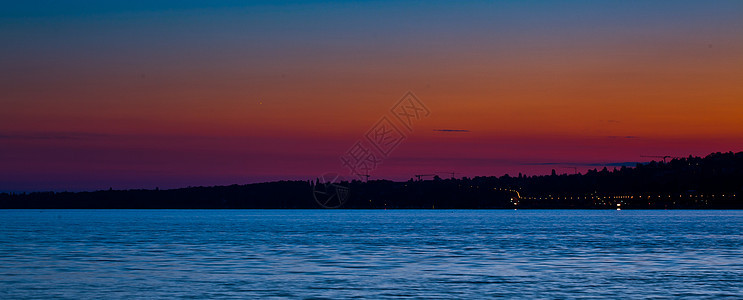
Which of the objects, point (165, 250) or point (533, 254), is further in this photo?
point (165, 250)

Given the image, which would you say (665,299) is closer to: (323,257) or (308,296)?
(308,296)

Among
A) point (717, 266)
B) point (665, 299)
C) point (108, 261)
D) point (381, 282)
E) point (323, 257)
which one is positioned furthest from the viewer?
point (323, 257)

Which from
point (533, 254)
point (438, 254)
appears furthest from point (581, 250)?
point (438, 254)

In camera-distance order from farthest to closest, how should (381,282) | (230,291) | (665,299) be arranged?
(381,282) → (230,291) → (665,299)

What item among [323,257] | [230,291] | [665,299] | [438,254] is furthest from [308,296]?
[438,254]

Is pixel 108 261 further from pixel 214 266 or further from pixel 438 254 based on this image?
pixel 438 254

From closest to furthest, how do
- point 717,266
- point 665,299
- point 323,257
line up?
point 665,299 < point 717,266 < point 323,257

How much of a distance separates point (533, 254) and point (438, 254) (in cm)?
763

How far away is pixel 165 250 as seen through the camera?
8375 cm

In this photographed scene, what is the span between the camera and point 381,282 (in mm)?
51594

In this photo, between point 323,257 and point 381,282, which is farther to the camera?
point 323,257

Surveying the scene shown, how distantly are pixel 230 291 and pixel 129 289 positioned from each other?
17.1 feet

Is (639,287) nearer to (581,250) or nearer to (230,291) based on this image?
(230,291)

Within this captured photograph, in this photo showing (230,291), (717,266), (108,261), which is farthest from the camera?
(108,261)
